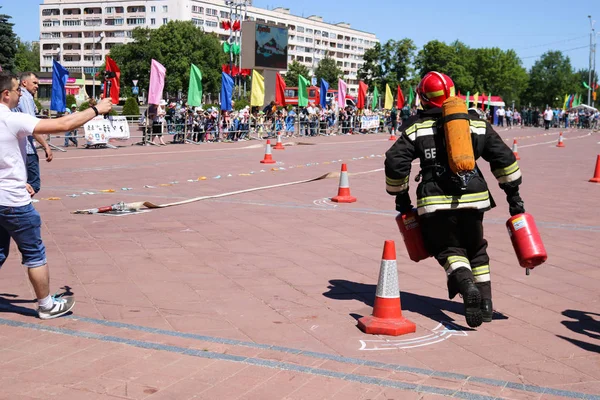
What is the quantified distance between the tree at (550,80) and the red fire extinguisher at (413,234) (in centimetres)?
11725

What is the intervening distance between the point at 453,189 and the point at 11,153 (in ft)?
9.80

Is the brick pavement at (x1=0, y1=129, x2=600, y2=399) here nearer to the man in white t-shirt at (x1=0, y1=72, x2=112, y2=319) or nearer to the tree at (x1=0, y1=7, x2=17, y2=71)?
the man in white t-shirt at (x1=0, y1=72, x2=112, y2=319)

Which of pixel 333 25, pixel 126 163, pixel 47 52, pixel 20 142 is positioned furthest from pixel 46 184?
pixel 333 25

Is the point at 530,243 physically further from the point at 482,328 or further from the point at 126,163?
the point at 126,163

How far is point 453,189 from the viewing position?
5.11 meters

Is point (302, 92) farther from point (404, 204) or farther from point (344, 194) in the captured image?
point (404, 204)

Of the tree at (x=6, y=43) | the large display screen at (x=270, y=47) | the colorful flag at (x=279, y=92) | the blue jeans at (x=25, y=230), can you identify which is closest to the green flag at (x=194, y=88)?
the colorful flag at (x=279, y=92)

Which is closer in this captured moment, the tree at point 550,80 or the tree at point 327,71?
the tree at point 550,80

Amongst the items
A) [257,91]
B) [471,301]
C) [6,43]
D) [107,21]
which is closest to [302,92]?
[257,91]

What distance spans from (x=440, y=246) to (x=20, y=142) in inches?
118

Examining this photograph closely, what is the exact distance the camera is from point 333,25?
Result: 559 ft

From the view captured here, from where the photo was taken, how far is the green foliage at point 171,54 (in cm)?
8669

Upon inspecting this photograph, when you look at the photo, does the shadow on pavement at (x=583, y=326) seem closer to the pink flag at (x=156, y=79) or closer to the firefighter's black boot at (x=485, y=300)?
the firefighter's black boot at (x=485, y=300)

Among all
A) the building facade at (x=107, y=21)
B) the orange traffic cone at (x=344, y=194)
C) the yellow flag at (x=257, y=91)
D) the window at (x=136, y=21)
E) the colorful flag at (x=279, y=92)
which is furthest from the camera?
the window at (x=136, y=21)
